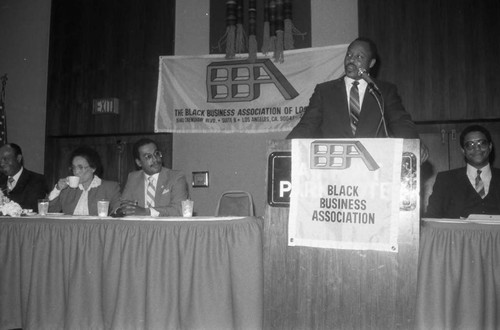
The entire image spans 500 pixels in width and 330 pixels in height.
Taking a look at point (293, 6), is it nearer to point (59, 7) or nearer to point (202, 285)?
point (59, 7)

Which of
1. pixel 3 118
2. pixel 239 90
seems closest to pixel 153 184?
pixel 239 90

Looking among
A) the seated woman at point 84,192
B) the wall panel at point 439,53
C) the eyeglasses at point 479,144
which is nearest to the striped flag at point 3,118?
the seated woman at point 84,192

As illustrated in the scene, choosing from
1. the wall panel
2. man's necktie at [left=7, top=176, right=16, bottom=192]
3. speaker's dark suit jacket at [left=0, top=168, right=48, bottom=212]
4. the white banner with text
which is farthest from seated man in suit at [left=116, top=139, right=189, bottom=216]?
the wall panel

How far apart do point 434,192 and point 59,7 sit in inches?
190

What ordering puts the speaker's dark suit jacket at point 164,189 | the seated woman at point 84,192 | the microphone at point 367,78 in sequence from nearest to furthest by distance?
the microphone at point 367,78 < the speaker's dark suit jacket at point 164,189 < the seated woman at point 84,192

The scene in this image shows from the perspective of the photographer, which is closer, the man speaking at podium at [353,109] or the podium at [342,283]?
the podium at [342,283]

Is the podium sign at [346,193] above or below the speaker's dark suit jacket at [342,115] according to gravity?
below

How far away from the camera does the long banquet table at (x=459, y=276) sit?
1.86 metres

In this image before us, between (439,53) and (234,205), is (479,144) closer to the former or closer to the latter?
(439,53)

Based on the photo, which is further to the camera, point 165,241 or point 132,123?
point 132,123

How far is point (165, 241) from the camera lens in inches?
87.9

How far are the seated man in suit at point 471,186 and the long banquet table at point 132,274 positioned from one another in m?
1.77

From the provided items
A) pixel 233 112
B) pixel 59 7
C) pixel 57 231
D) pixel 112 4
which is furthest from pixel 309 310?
pixel 59 7

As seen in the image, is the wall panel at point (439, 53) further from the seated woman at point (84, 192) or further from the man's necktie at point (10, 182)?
the man's necktie at point (10, 182)
